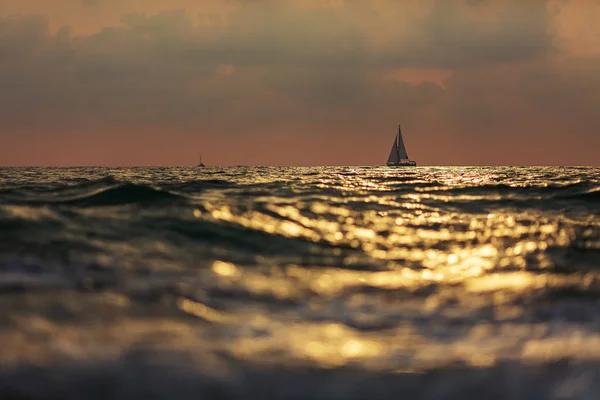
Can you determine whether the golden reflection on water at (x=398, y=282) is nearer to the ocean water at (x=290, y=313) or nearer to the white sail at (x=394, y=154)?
the ocean water at (x=290, y=313)

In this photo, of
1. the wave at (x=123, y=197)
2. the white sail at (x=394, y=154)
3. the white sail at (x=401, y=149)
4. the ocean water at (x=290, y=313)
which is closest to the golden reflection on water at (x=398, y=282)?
the ocean water at (x=290, y=313)

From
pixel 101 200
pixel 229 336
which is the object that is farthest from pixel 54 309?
pixel 101 200

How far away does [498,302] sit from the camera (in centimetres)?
497

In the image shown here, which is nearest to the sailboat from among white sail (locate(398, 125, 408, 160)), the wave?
white sail (locate(398, 125, 408, 160))

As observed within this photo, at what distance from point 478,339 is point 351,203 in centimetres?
1213

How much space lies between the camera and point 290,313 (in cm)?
448

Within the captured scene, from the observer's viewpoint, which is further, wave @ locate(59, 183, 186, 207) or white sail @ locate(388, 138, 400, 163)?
white sail @ locate(388, 138, 400, 163)

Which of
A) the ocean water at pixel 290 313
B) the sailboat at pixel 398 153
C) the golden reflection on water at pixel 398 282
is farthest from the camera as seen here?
the sailboat at pixel 398 153

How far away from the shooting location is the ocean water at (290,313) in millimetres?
3088

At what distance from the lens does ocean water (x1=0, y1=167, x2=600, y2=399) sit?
3.09m

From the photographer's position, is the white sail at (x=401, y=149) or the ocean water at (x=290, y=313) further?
the white sail at (x=401, y=149)

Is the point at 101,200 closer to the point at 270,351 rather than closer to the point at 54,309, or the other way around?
the point at 54,309

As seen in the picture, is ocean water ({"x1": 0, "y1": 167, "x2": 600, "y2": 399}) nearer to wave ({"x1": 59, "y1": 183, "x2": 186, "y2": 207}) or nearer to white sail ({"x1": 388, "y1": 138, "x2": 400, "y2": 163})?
wave ({"x1": 59, "y1": 183, "x2": 186, "y2": 207})

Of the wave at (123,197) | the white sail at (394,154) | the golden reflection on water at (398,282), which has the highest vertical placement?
the white sail at (394,154)
